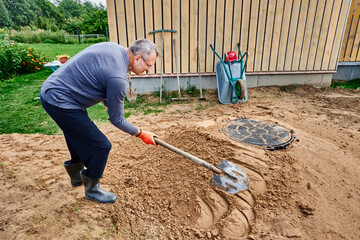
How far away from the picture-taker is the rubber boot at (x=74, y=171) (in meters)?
2.33

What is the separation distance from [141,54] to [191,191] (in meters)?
1.43

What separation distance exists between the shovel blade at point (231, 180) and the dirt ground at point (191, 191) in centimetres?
6

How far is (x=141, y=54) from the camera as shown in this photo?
1807mm

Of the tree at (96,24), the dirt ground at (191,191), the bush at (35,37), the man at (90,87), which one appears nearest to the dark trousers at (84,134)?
the man at (90,87)

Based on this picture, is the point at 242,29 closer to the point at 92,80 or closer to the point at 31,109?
the point at 92,80

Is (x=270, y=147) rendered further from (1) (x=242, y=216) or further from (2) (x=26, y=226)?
(2) (x=26, y=226)

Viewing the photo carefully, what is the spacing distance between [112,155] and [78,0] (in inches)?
2786

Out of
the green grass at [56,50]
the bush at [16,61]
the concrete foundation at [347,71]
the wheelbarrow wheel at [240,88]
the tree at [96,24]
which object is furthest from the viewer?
the tree at [96,24]

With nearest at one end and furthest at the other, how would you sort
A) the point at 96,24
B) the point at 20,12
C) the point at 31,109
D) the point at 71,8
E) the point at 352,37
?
the point at 31,109
the point at 352,37
the point at 96,24
the point at 20,12
the point at 71,8

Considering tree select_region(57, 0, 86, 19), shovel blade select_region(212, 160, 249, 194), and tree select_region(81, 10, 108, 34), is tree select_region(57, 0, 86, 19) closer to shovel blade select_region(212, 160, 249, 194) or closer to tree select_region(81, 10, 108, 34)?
tree select_region(81, 10, 108, 34)

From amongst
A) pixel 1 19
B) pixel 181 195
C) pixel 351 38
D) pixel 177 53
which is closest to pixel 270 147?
pixel 181 195

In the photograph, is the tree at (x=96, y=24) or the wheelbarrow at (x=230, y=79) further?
the tree at (x=96, y=24)

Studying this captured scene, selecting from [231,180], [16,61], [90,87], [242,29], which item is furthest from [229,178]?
[16,61]

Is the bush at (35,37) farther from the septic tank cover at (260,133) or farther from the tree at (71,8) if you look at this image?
the tree at (71,8)
